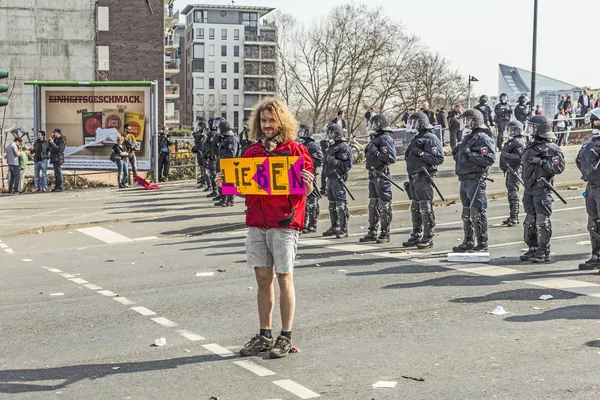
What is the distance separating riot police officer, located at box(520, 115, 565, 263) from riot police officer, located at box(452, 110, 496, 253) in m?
0.86

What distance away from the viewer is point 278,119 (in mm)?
7324

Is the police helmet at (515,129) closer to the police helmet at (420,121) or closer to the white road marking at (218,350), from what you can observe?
the police helmet at (420,121)

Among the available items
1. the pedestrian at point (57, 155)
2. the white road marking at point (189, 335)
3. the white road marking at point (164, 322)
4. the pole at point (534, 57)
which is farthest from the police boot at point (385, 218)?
Answer: the pole at point (534, 57)

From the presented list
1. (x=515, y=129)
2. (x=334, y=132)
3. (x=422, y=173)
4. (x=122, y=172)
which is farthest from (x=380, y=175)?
(x=122, y=172)

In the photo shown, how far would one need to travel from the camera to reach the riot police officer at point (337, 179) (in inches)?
651

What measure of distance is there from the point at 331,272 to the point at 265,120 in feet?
16.2

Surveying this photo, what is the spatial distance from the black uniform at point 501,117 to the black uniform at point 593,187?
20.0 metres

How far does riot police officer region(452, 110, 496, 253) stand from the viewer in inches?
539

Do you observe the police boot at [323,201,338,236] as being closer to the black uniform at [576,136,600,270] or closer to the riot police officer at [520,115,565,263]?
the riot police officer at [520,115,565,263]

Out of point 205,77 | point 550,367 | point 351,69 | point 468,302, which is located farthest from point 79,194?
point 205,77

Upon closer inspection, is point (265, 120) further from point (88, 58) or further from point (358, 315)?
point (88, 58)

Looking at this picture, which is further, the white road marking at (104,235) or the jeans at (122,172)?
the jeans at (122,172)

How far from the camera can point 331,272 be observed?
39.3ft

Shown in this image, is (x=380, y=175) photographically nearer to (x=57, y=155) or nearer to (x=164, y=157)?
(x=57, y=155)
